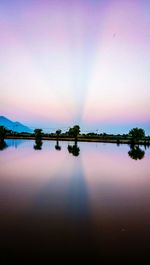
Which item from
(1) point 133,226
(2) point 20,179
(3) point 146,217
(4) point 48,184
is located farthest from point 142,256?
(2) point 20,179

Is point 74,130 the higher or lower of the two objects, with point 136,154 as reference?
higher

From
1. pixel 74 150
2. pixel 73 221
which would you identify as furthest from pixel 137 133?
pixel 73 221

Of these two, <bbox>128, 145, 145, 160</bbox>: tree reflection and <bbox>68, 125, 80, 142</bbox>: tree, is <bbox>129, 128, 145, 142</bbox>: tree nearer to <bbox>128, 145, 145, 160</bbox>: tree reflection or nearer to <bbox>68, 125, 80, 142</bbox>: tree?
<bbox>68, 125, 80, 142</bbox>: tree

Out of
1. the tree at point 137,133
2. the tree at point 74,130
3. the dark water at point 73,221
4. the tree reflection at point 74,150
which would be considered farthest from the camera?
the tree at point 74,130

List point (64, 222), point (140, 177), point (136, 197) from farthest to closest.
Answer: point (140, 177) → point (136, 197) → point (64, 222)

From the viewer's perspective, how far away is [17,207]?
545 inches

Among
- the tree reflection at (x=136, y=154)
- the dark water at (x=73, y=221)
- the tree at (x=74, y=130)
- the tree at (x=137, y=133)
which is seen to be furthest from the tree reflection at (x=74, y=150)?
the tree at (x=74, y=130)

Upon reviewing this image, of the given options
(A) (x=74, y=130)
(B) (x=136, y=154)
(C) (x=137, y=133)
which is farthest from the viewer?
(A) (x=74, y=130)

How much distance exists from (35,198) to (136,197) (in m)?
6.26

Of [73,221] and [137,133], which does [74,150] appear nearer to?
[73,221]

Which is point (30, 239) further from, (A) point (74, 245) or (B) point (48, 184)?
(B) point (48, 184)

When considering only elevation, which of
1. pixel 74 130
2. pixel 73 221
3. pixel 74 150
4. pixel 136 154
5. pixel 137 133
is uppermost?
pixel 74 130

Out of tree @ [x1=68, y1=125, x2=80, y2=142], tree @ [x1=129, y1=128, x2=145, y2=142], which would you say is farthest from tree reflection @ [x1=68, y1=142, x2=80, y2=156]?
tree @ [x1=68, y1=125, x2=80, y2=142]

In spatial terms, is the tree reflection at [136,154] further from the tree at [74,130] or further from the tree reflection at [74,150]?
the tree at [74,130]
